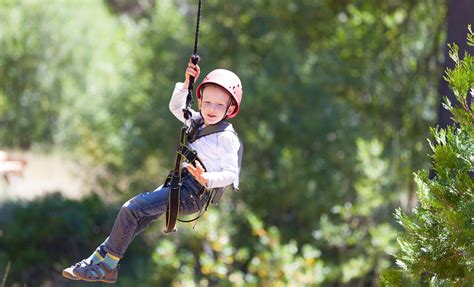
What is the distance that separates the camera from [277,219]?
34.9 ft

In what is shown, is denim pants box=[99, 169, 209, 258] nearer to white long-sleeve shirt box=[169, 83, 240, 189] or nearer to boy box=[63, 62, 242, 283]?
boy box=[63, 62, 242, 283]

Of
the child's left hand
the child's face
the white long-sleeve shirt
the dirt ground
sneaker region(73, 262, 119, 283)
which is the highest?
the dirt ground

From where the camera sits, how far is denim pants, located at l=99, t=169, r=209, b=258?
385 centimetres

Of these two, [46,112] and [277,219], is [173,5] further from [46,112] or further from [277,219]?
[46,112]

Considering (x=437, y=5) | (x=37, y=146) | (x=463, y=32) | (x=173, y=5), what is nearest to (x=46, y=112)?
(x=37, y=146)

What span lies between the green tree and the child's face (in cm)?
89

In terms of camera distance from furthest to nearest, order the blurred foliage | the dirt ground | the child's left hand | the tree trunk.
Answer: the dirt ground
the blurred foliage
the tree trunk
the child's left hand

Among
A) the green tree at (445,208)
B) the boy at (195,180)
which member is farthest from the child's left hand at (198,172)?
the green tree at (445,208)

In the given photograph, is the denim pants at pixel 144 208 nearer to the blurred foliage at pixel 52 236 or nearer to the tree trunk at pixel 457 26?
the tree trunk at pixel 457 26

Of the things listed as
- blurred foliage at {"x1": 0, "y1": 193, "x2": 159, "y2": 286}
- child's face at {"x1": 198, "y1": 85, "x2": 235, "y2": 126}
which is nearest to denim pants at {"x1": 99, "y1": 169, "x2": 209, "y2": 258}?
child's face at {"x1": 198, "y1": 85, "x2": 235, "y2": 126}

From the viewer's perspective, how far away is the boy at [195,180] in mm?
3834

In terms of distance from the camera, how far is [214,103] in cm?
384

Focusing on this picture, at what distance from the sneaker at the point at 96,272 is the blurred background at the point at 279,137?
5.17 meters

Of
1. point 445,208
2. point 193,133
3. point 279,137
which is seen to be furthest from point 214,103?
point 279,137
